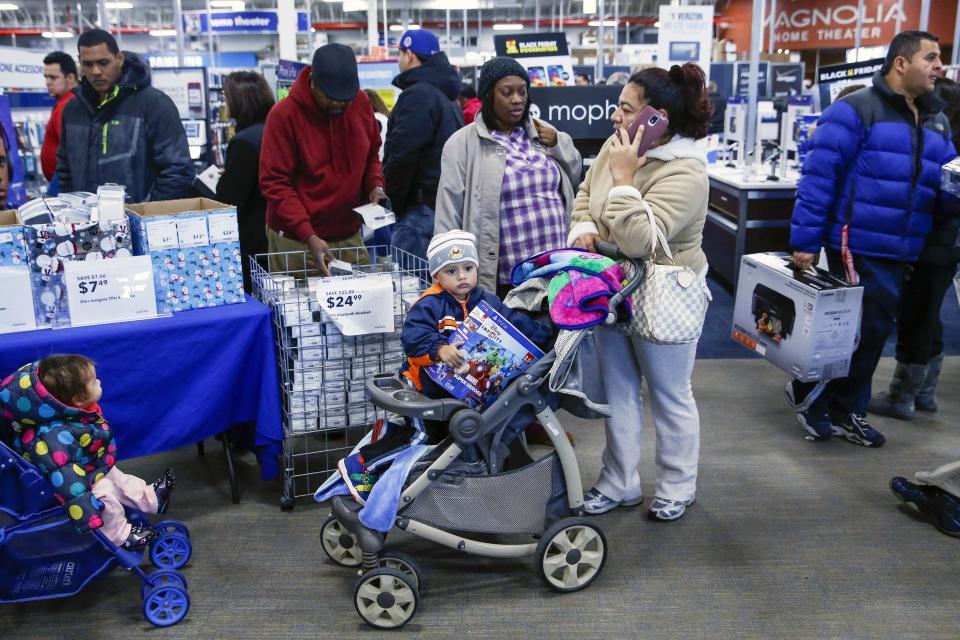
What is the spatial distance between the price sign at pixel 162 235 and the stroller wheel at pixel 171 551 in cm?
90

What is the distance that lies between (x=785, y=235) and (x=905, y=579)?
371 cm

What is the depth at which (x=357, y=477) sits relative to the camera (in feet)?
8.00

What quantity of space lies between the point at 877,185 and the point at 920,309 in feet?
2.49

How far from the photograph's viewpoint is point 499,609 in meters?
2.40

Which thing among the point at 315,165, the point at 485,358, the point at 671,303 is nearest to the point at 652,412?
the point at 671,303

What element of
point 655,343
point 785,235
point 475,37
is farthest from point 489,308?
point 475,37

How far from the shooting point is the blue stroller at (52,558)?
7.41 ft

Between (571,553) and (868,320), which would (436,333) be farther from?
(868,320)

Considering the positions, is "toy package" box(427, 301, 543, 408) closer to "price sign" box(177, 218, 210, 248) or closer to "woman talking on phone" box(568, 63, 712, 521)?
"woman talking on phone" box(568, 63, 712, 521)

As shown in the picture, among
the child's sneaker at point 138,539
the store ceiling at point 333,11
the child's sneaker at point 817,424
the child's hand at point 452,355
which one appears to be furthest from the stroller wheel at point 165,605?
the store ceiling at point 333,11

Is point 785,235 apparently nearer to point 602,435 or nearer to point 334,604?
point 602,435

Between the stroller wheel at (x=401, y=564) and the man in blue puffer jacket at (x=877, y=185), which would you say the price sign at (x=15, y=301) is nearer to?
the stroller wheel at (x=401, y=564)

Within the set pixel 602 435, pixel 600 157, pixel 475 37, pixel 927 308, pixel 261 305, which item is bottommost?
pixel 602 435

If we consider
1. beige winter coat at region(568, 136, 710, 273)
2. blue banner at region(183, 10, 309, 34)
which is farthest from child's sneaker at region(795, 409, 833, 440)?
blue banner at region(183, 10, 309, 34)
